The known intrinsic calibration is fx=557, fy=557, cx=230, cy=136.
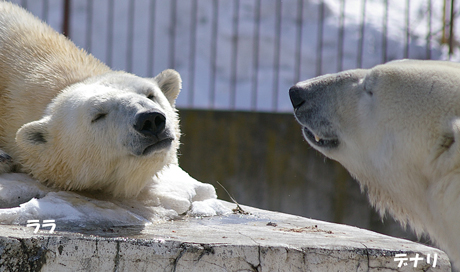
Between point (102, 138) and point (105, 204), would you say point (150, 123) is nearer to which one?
point (102, 138)

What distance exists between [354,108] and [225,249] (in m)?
0.75

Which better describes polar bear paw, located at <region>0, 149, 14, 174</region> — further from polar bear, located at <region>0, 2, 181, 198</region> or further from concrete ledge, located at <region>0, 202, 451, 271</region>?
concrete ledge, located at <region>0, 202, 451, 271</region>

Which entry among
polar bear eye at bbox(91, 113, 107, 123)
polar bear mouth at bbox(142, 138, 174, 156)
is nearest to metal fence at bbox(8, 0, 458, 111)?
polar bear eye at bbox(91, 113, 107, 123)

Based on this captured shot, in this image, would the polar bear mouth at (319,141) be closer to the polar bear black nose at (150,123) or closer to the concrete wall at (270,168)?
the polar bear black nose at (150,123)

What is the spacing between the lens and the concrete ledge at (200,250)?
1985 millimetres

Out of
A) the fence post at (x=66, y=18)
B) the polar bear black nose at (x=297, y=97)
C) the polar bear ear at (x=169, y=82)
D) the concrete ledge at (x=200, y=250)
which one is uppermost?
the fence post at (x=66, y=18)

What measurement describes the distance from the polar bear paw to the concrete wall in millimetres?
2702

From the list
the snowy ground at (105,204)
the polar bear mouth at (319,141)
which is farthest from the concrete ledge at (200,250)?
the polar bear mouth at (319,141)

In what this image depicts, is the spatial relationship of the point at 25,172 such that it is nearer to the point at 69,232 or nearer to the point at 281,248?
the point at 69,232

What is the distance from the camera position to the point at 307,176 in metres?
5.76

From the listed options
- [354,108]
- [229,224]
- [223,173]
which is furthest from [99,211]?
[223,173]

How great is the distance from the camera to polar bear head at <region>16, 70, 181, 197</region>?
281 cm

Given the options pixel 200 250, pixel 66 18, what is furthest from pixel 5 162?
pixel 66 18

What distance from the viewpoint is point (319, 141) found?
229 centimetres
